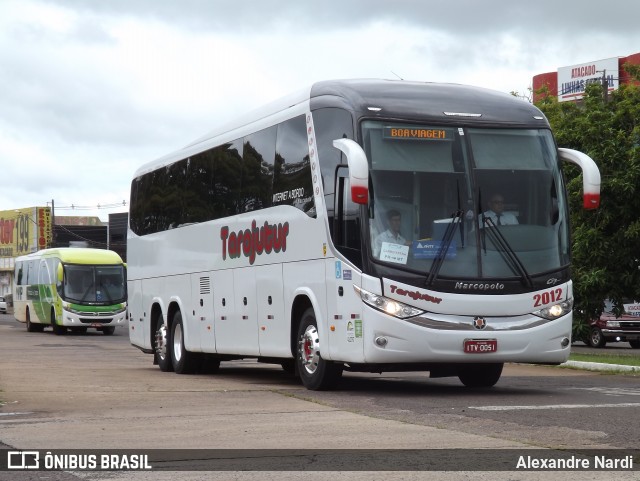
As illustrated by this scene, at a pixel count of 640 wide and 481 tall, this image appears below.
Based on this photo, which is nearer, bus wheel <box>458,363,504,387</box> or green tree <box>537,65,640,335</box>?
bus wheel <box>458,363,504,387</box>

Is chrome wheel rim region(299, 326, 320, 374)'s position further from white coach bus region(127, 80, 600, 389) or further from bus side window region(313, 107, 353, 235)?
bus side window region(313, 107, 353, 235)

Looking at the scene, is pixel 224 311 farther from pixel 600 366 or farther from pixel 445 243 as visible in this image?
pixel 600 366

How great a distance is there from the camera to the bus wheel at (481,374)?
17359mm

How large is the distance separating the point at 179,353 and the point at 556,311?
8.36 m

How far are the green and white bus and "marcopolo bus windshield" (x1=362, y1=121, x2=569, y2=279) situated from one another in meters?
34.3

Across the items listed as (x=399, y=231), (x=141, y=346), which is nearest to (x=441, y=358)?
(x=399, y=231)

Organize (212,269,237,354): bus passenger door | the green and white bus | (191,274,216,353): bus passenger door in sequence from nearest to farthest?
(212,269,237,354): bus passenger door, (191,274,216,353): bus passenger door, the green and white bus

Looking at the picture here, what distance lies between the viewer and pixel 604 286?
29312mm

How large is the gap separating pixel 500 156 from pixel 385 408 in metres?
3.80

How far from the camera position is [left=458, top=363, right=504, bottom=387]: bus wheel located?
57.0ft

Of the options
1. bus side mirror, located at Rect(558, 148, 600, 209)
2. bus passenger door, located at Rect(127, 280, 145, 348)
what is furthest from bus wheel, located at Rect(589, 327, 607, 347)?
bus side mirror, located at Rect(558, 148, 600, 209)

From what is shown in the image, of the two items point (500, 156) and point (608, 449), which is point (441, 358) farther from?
point (608, 449)

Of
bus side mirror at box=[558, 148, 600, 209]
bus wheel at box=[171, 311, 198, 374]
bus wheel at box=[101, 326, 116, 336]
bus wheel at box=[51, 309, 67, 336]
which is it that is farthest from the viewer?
bus wheel at box=[101, 326, 116, 336]

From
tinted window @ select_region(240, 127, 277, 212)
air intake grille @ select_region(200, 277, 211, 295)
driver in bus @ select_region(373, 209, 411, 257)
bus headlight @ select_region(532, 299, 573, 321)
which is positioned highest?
tinted window @ select_region(240, 127, 277, 212)
